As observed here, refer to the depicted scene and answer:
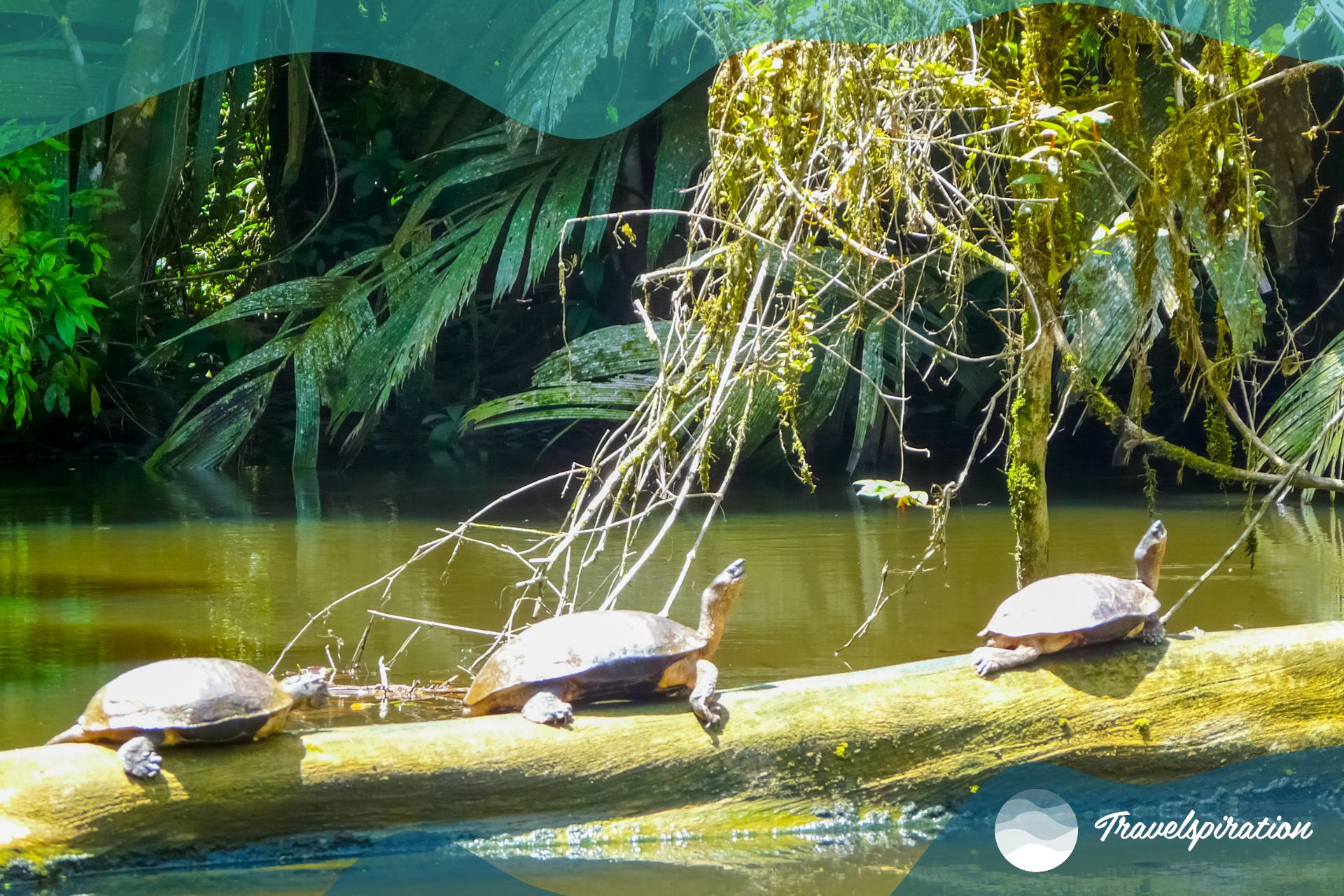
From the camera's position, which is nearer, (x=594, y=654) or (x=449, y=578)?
(x=594, y=654)

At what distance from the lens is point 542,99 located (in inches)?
372

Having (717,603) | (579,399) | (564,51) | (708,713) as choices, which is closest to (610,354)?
(579,399)

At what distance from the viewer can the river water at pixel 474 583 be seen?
13.4ft

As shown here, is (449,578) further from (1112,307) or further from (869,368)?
(869,368)

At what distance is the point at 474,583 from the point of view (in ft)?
19.0

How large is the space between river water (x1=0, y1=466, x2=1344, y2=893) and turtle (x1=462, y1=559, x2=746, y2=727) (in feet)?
1.27

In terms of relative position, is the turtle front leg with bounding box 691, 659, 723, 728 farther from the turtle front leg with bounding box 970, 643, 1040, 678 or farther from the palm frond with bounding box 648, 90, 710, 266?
the palm frond with bounding box 648, 90, 710, 266

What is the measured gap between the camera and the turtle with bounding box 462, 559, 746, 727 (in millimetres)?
3170

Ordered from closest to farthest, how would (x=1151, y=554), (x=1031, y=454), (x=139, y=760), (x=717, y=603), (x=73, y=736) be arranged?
(x=139, y=760) → (x=73, y=736) → (x=717, y=603) → (x=1151, y=554) → (x=1031, y=454)

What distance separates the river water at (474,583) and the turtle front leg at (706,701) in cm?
34

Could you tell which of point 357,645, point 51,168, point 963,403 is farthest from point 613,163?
point 357,645

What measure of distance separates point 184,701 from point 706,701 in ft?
3.87
